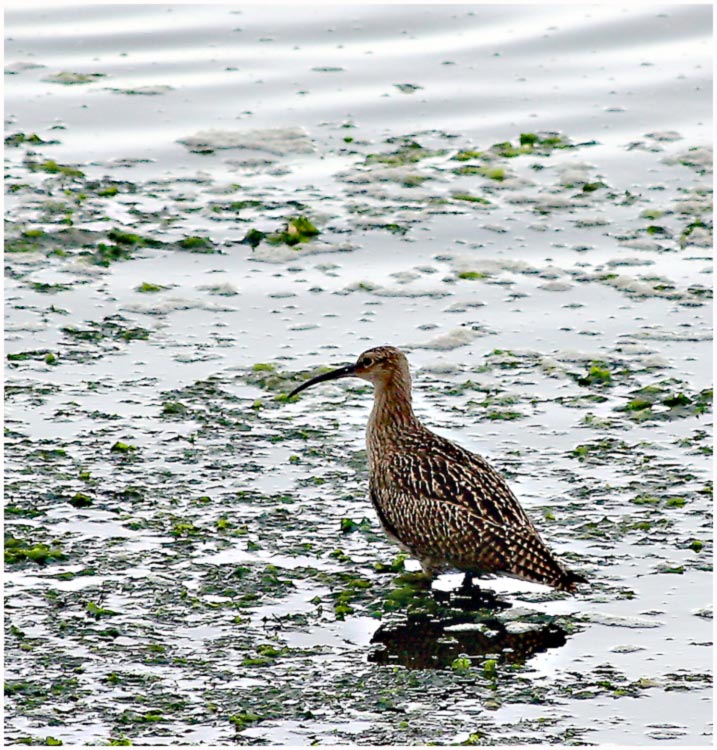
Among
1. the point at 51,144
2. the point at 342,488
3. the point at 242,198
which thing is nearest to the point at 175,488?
the point at 342,488

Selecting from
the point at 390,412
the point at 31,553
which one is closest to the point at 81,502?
the point at 31,553

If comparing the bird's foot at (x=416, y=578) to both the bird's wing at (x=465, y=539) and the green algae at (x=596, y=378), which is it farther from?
the green algae at (x=596, y=378)

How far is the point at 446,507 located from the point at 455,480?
15 cm

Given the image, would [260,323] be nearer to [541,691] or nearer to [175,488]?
[175,488]

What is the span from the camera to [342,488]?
859 centimetres

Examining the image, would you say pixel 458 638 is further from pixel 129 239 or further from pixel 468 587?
pixel 129 239

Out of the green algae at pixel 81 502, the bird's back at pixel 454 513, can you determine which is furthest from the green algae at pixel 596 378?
the green algae at pixel 81 502

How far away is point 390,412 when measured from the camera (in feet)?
27.4

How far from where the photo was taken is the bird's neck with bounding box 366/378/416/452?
27.1ft

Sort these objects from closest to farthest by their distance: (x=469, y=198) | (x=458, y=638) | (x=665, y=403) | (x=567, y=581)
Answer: (x=458, y=638)
(x=567, y=581)
(x=665, y=403)
(x=469, y=198)

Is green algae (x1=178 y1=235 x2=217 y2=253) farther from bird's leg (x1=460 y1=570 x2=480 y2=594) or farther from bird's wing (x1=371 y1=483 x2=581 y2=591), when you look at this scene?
bird's leg (x1=460 y1=570 x2=480 y2=594)

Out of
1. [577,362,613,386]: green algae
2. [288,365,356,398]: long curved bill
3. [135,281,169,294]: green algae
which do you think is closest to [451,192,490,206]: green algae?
[135,281,169,294]: green algae

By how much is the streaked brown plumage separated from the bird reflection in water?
0.20 metres

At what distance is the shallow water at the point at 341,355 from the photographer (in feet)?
22.3
